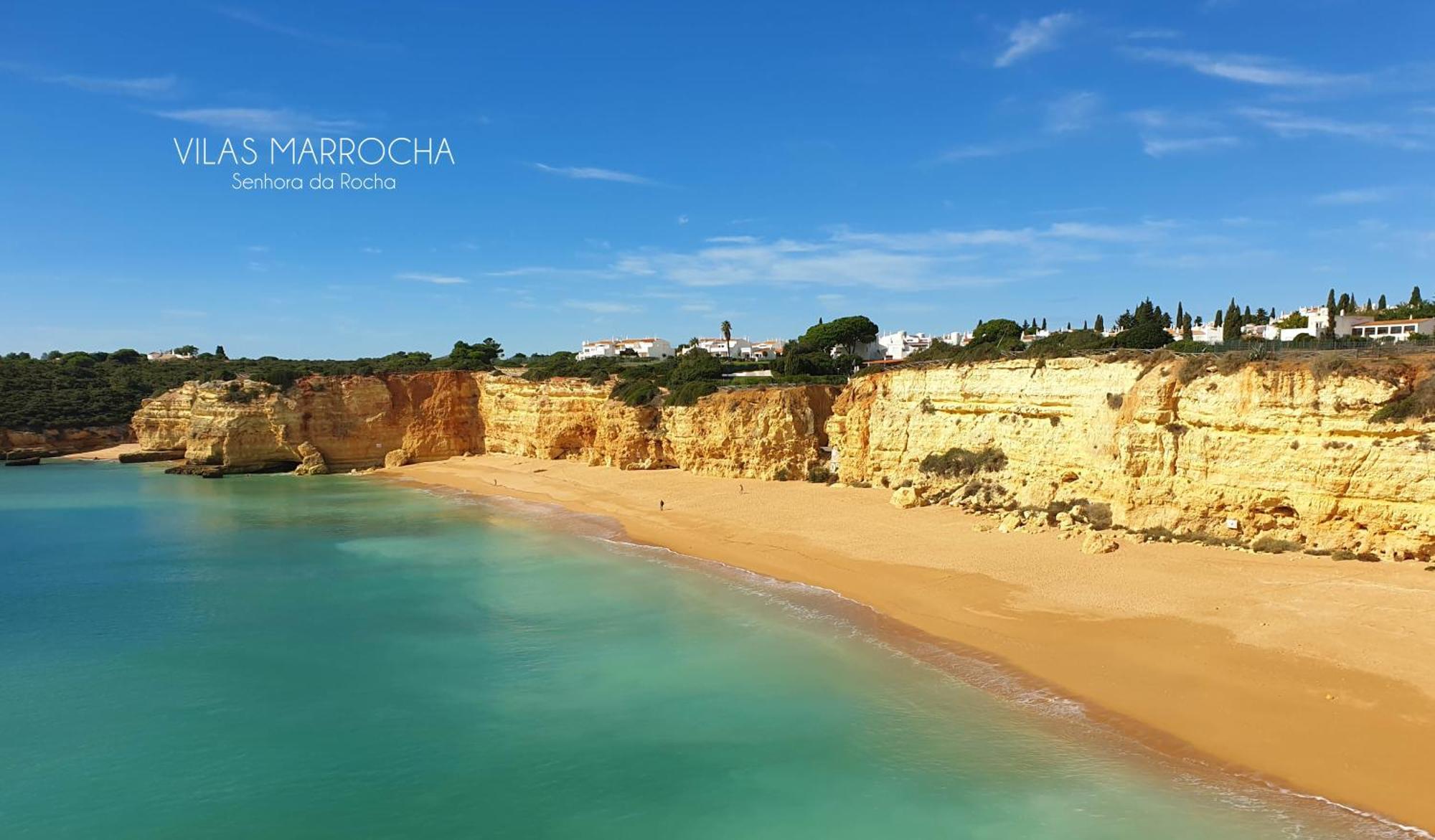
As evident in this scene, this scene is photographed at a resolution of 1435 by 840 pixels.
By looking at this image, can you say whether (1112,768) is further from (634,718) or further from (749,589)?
(749,589)

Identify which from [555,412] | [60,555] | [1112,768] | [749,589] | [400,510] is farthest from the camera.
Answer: [555,412]

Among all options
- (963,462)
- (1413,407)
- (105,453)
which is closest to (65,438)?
(105,453)

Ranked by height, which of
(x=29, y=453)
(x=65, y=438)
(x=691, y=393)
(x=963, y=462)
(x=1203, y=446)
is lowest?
(x=29, y=453)

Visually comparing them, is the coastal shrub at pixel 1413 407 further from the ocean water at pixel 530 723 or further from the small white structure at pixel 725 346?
the small white structure at pixel 725 346

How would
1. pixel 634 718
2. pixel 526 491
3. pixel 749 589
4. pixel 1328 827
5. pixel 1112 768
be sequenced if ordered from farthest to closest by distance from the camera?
pixel 526 491
pixel 749 589
pixel 634 718
pixel 1112 768
pixel 1328 827

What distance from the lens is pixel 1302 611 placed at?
527 inches

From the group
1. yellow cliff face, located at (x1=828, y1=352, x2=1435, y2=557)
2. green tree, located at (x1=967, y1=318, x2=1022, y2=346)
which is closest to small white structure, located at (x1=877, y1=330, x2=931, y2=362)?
green tree, located at (x1=967, y1=318, x2=1022, y2=346)

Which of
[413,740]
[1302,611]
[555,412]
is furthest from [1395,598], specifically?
[555,412]

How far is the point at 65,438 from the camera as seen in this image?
49000mm

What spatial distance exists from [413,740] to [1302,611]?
48.0 feet

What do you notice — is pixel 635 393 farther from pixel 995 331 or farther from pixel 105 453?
pixel 105 453

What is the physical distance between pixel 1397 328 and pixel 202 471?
5483 centimetres

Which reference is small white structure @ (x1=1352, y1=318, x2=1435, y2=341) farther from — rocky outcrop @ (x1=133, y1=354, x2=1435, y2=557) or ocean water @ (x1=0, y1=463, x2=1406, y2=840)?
ocean water @ (x1=0, y1=463, x2=1406, y2=840)

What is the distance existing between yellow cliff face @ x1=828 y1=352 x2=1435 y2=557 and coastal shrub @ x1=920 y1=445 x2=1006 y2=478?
205 millimetres
